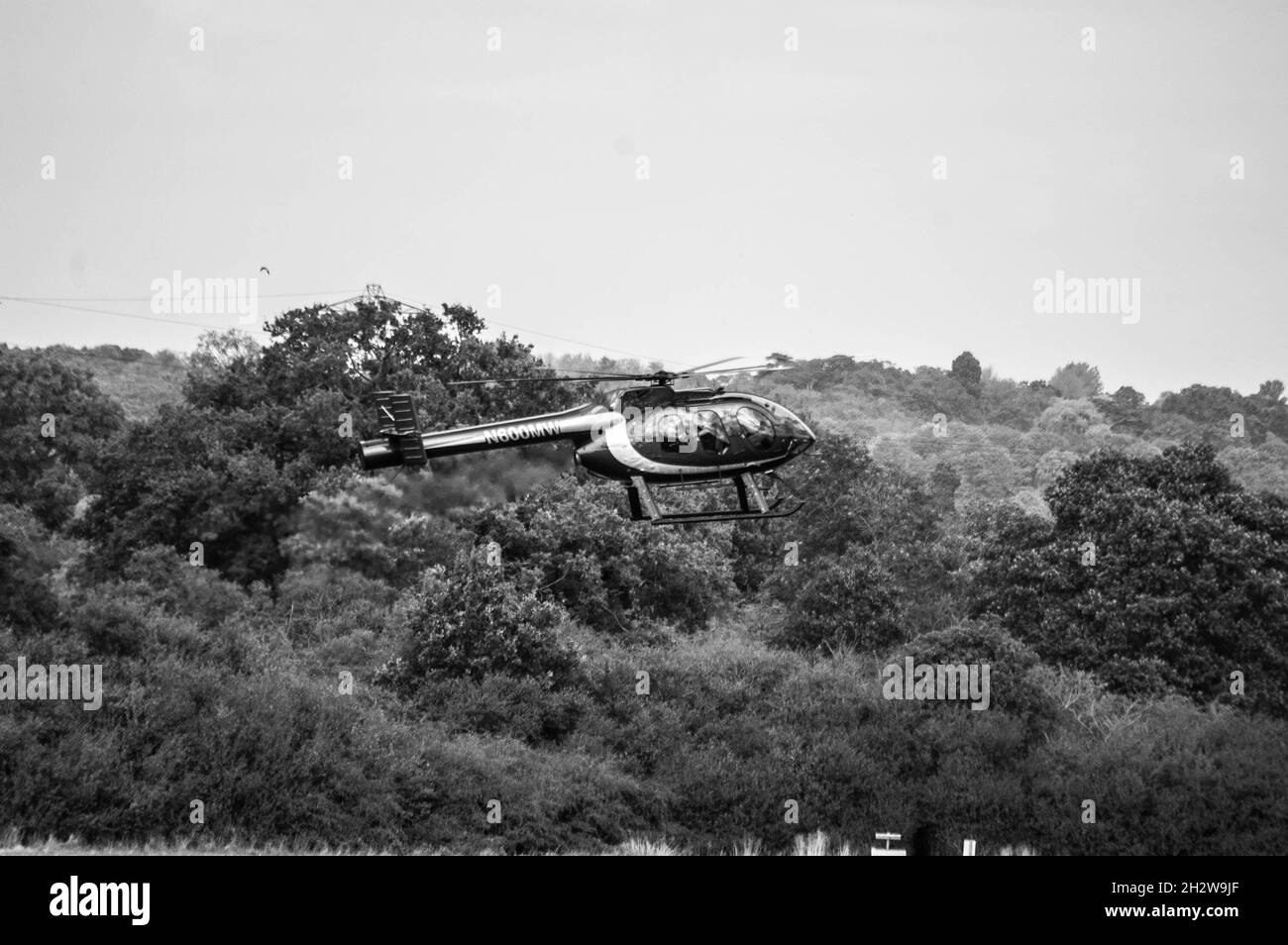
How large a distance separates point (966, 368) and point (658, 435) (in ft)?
259

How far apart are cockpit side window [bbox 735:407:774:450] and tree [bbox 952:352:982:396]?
75.8 metres

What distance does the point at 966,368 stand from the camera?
3723 inches

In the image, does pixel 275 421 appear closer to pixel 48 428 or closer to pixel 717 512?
pixel 48 428

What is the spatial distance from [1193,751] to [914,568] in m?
11.1

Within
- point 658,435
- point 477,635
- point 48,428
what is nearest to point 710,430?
point 658,435

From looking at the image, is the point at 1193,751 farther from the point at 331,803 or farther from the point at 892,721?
the point at 331,803

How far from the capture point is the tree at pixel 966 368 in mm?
93225

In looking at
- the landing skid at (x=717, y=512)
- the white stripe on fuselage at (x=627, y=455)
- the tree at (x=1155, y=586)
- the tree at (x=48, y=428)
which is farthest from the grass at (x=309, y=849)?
the tree at (x=48, y=428)

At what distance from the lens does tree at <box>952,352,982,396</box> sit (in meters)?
93.2

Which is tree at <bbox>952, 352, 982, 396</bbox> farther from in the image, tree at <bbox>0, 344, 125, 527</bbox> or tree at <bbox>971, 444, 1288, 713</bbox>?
tree at <bbox>0, 344, 125, 527</bbox>

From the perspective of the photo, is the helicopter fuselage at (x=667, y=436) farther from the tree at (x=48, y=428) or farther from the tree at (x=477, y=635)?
the tree at (x=48, y=428)

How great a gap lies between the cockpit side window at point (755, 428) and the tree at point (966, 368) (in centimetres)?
7583
